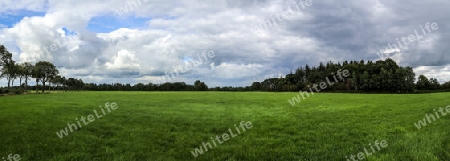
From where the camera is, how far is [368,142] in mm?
12086

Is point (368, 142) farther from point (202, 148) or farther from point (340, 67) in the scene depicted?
point (340, 67)

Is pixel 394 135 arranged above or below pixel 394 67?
below

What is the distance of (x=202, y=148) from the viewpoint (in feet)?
36.6

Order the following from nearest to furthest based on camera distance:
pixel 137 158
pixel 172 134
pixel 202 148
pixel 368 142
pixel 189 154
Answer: pixel 137 158
pixel 189 154
pixel 202 148
pixel 368 142
pixel 172 134

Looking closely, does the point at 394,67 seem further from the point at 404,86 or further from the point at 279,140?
the point at 279,140

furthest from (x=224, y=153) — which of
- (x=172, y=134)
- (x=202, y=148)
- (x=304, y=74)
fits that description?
(x=304, y=74)

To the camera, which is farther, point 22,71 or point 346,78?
point 346,78

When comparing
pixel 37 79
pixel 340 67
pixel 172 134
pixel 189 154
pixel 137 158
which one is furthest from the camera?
pixel 340 67

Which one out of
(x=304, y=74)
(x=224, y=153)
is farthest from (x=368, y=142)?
(x=304, y=74)

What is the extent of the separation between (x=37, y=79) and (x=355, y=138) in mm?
128411

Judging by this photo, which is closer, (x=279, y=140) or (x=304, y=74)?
(x=279, y=140)

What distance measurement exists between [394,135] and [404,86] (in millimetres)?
133127

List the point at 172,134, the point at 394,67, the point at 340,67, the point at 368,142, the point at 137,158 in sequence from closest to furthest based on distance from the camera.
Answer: the point at 137,158 → the point at 368,142 → the point at 172,134 → the point at 394,67 → the point at 340,67

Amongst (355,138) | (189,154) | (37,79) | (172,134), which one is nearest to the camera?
(189,154)
